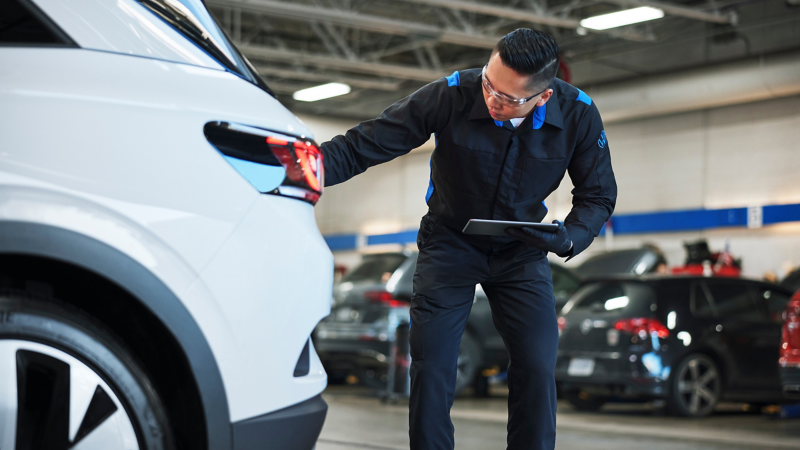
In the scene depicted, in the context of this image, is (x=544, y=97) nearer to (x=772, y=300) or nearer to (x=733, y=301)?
(x=733, y=301)

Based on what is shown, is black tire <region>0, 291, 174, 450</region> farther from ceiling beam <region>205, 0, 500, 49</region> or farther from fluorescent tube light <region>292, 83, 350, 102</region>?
fluorescent tube light <region>292, 83, 350, 102</region>

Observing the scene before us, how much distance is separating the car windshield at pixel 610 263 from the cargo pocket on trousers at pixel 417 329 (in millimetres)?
8618

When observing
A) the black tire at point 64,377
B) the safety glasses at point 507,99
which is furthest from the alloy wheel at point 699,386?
the black tire at point 64,377

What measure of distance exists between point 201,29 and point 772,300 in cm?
721

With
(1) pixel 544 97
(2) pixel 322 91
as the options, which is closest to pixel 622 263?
(1) pixel 544 97

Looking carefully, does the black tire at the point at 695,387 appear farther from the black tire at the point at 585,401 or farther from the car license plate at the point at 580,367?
the black tire at the point at 585,401

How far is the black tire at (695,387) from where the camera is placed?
7215 mm

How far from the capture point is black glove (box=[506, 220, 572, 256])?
2395mm

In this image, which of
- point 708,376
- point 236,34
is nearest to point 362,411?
point 708,376

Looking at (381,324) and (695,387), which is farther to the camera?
(381,324)

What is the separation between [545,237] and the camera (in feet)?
7.93

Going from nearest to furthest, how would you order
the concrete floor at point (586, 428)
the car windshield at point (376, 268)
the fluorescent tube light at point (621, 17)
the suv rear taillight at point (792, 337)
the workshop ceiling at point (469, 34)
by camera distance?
the concrete floor at point (586, 428) → the suv rear taillight at point (792, 337) → the car windshield at point (376, 268) → the fluorescent tube light at point (621, 17) → the workshop ceiling at point (469, 34)

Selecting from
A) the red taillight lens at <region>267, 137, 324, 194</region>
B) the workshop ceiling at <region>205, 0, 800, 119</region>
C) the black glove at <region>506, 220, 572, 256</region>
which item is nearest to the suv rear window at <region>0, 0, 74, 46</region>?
the red taillight lens at <region>267, 137, 324, 194</region>

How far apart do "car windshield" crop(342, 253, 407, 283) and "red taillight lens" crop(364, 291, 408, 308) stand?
16cm
